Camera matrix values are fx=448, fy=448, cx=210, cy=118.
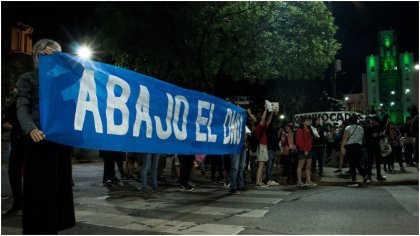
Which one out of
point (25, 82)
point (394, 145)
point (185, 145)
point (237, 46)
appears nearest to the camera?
point (25, 82)

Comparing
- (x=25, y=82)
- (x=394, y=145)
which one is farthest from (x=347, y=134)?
(x=25, y=82)

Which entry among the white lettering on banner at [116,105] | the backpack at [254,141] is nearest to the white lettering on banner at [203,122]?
the white lettering on banner at [116,105]

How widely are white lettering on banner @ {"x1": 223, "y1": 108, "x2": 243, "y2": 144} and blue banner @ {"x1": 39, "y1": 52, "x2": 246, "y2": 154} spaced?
4cm

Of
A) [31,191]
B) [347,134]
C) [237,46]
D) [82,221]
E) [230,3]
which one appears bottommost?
[82,221]

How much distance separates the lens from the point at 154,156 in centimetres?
905

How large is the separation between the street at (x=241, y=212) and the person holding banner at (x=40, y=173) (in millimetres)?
1451

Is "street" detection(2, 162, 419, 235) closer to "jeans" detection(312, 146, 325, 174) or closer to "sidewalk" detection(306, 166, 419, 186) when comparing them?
"sidewalk" detection(306, 166, 419, 186)

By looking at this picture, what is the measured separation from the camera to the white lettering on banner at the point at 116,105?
496 centimetres

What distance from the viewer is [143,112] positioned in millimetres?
5770

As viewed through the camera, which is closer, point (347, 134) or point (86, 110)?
point (86, 110)

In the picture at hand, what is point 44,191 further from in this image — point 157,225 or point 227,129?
point 227,129

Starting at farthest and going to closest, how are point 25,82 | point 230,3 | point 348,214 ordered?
point 230,3
point 348,214
point 25,82

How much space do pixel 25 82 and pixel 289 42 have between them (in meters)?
16.0

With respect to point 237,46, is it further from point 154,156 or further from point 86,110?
point 86,110
